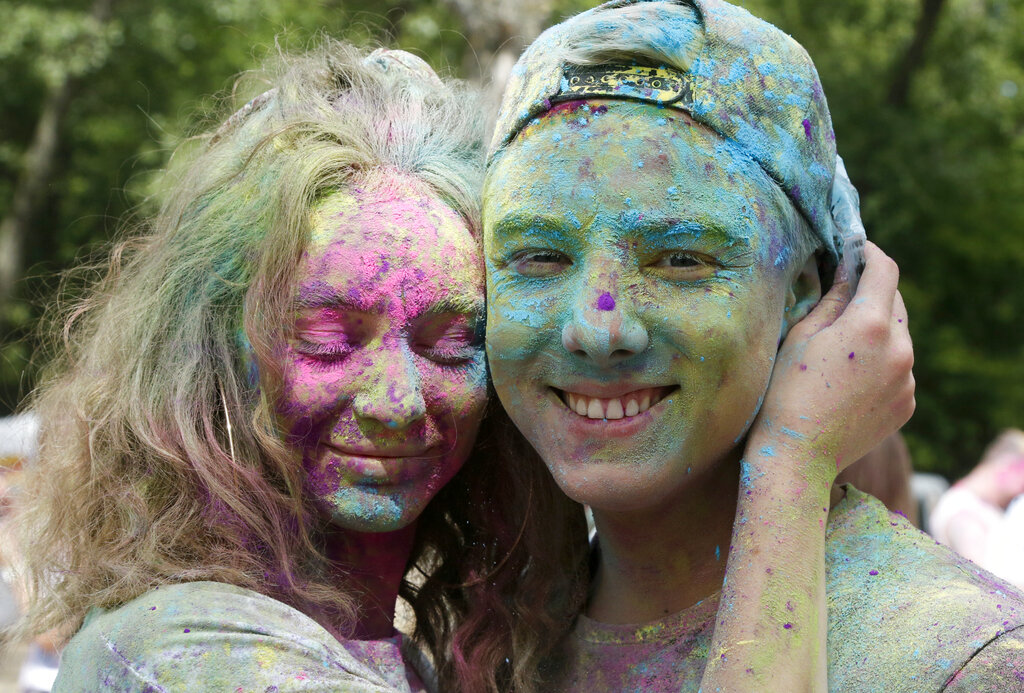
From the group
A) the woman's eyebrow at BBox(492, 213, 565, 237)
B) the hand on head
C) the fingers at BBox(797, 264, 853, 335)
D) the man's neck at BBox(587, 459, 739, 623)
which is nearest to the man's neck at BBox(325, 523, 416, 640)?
the man's neck at BBox(587, 459, 739, 623)

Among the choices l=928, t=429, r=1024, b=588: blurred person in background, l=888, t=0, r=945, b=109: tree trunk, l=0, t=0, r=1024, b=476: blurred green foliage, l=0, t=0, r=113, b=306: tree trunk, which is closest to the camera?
l=928, t=429, r=1024, b=588: blurred person in background

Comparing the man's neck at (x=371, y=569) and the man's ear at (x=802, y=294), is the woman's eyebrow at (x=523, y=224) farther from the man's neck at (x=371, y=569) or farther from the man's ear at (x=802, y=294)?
the man's neck at (x=371, y=569)

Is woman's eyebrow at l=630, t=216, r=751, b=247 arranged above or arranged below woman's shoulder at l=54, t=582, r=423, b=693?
above

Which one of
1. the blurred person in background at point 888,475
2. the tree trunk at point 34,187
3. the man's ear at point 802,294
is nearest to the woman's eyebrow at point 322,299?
the man's ear at point 802,294

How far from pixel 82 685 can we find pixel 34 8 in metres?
10.9

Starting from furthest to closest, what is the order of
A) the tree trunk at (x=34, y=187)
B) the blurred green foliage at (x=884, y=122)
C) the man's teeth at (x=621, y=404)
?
the tree trunk at (x=34, y=187)
the blurred green foliage at (x=884, y=122)
the man's teeth at (x=621, y=404)

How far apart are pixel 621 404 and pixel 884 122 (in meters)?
9.96

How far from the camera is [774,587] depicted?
1736mm

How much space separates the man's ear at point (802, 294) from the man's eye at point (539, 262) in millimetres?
430

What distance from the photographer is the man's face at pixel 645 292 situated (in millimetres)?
1826

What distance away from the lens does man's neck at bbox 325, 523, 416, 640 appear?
2324 mm

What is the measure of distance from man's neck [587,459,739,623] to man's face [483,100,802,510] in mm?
147

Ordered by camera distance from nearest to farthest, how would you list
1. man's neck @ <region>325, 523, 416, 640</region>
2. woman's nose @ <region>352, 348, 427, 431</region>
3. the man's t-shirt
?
1. the man's t-shirt
2. woman's nose @ <region>352, 348, 427, 431</region>
3. man's neck @ <region>325, 523, 416, 640</region>

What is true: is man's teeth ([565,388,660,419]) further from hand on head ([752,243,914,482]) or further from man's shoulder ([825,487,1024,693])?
man's shoulder ([825,487,1024,693])
